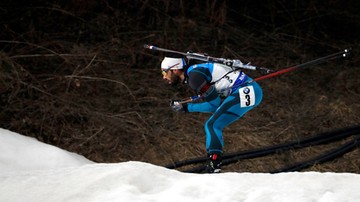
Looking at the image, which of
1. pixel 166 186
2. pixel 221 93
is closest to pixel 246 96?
pixel 221 93

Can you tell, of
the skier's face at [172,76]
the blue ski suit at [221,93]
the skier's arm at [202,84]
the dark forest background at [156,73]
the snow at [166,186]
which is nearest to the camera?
the snow at [166,186]

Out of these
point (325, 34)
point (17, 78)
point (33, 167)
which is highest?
point (325, 34)

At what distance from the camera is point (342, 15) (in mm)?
15766

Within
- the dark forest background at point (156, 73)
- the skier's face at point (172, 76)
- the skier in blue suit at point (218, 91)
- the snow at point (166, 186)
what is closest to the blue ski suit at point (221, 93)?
the skier in blue suit at point (218, 91)

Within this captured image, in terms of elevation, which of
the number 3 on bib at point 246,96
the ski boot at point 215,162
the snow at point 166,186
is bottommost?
the ski boot at point 215,162

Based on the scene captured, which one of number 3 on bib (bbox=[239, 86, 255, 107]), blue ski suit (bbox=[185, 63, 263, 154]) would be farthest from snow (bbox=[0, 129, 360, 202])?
number 3 on bib (bbox=[239, 86, 255, 107])

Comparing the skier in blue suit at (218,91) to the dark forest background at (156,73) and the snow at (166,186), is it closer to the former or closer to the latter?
the snow at (166,186)

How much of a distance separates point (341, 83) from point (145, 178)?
842 cm

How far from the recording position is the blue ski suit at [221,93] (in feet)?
27.1

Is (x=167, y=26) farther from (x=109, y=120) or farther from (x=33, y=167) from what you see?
(x=33, y=167)

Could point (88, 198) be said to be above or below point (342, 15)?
below

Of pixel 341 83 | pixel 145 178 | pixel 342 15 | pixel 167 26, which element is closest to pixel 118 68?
pixel 167 26

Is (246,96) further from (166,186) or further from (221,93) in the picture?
(166,186)

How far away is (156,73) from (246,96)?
222 inches
